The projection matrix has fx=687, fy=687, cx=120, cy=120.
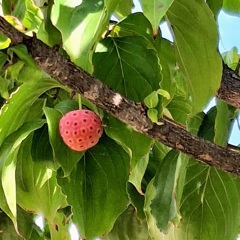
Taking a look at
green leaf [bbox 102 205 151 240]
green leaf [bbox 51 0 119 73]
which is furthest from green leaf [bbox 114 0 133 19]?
green leaf [bbox 102 205 151 240]

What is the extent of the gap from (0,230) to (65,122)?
38cm

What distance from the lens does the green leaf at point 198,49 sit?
0.75m

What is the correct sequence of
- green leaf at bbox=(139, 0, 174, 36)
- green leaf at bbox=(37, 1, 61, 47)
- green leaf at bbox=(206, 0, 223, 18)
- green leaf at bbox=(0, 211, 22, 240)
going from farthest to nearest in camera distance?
green leaf at bbox=(0, 211, 22, 240), green leaf at bbox=(206, 0, 223, 18), green leaf at bbox=(37, 1, 61, 47), green leaf at bbox=(139, 0, 174, 36)

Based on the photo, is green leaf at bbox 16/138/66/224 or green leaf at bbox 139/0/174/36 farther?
green leaf at bbox 16/138/66/224

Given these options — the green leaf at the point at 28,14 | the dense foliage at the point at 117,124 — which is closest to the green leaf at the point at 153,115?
the dense foliage at the point at 117,124

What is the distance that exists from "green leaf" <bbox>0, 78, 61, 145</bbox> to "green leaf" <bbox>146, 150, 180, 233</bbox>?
181 millimetres

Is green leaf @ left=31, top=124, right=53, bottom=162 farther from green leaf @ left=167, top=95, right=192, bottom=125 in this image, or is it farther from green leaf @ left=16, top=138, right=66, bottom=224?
green leaf @ left=167, top=95, right=192, bottom=125

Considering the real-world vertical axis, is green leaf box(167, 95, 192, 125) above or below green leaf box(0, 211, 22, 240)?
above

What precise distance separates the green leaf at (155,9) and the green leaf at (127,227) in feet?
1.83

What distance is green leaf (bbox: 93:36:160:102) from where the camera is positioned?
784 mm

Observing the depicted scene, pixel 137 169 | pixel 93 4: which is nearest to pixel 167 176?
pixel 137 169

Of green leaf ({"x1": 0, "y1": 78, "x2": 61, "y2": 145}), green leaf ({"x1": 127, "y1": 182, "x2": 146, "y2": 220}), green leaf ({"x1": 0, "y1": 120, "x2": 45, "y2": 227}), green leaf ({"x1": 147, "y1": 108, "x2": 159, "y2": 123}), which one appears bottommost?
green leaf ({"x1": 127, "y1": 182, "x2": 146, "y2": 220})

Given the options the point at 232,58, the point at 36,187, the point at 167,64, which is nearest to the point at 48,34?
the point at 167,64

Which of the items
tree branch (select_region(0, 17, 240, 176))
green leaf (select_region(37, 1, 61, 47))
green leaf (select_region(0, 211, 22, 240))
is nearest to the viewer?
tree branch (select_region(0, 17, 240, 176))
